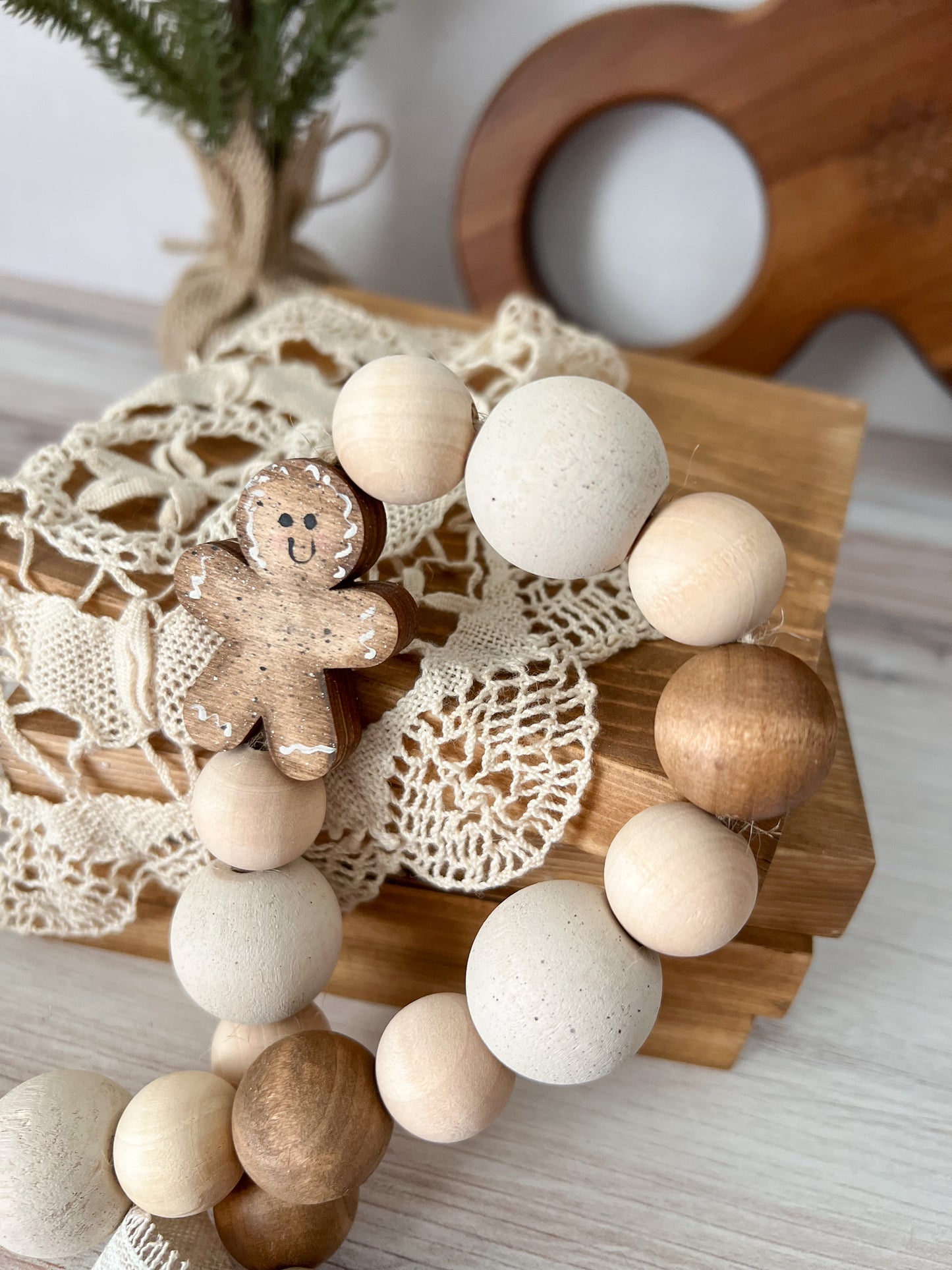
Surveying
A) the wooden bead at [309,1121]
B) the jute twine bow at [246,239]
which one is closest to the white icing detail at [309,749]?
the wooden bead at [309,1121]

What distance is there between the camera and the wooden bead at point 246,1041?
391 millimetres

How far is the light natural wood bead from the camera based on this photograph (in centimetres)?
37

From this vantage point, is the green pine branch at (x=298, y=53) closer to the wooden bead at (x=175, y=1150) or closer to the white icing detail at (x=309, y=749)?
the white icing detail at (x=309, y=749)

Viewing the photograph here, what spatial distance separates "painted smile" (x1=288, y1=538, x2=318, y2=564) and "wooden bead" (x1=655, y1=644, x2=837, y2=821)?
13 centimetres

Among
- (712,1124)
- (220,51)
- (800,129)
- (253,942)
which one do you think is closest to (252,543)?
(253,942)

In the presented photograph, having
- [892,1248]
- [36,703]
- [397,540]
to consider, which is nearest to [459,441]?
[397,540]

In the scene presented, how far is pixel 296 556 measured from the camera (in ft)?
1.16

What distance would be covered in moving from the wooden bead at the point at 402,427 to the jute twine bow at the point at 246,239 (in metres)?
0.46

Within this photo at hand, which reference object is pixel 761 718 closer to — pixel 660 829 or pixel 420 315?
pixel 660 829

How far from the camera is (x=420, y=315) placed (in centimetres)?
68

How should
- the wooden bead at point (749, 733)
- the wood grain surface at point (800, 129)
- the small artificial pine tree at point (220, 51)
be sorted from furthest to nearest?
the wood grain surface at point (800, 129), the small artificial pine tree at point (220, 51), the wooden bead at point (749, 733)

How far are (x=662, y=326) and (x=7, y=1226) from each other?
0.82 metres

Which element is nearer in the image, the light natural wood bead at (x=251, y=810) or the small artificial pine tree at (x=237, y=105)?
the light natural wood bead at (x=251, y=810)

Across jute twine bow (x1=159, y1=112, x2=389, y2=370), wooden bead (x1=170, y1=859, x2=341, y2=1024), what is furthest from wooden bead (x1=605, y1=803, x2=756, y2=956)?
jute twine bow (x1=159, y1=112, x2=389, y2=370)
